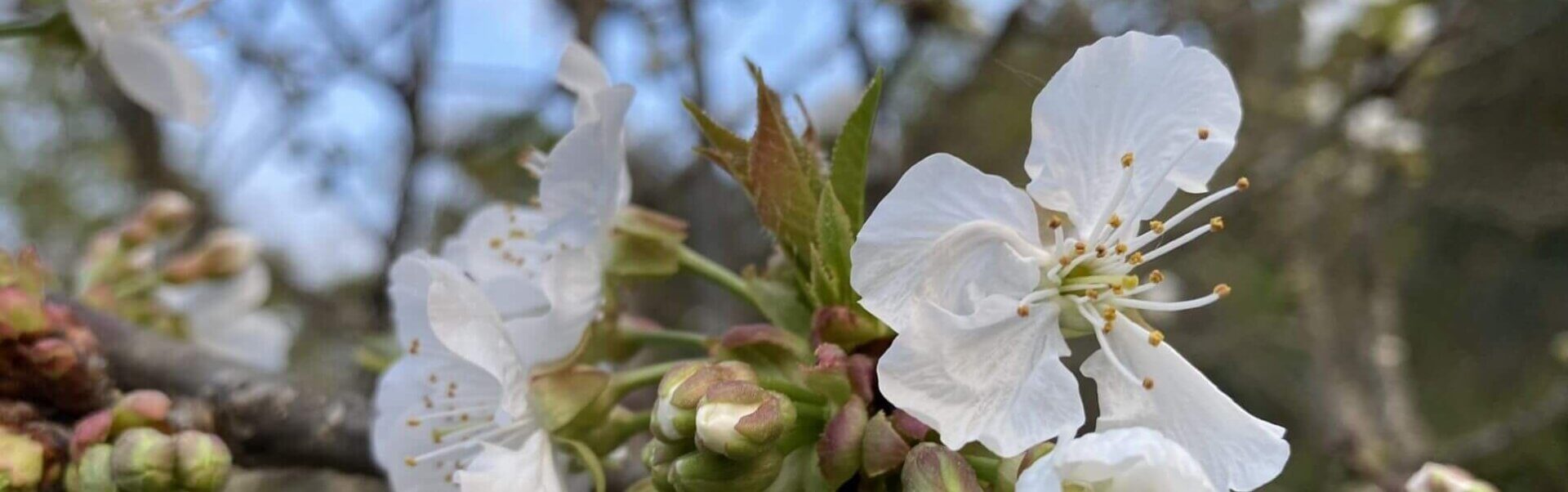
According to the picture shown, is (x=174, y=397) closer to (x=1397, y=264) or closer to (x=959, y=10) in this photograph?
(x=959, y=10)

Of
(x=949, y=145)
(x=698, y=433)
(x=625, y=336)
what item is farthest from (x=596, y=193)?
(x=949, y=145)

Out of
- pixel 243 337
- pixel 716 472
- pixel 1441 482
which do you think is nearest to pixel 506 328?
pixel 716 472

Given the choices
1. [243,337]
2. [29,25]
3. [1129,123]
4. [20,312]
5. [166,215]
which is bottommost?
[243,337]

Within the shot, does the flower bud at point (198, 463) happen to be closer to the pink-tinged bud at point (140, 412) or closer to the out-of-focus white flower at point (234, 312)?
the pink-tinged bud at point (140, 412)

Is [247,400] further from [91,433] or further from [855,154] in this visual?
[855,154]

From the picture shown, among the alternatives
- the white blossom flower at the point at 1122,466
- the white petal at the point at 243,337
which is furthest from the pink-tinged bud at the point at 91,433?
the white petal at the point at 243,337

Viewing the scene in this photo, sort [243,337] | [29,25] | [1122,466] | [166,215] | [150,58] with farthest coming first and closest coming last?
[243,337]
[166,215]
[150,58]
[29,25]
[1122,466]
